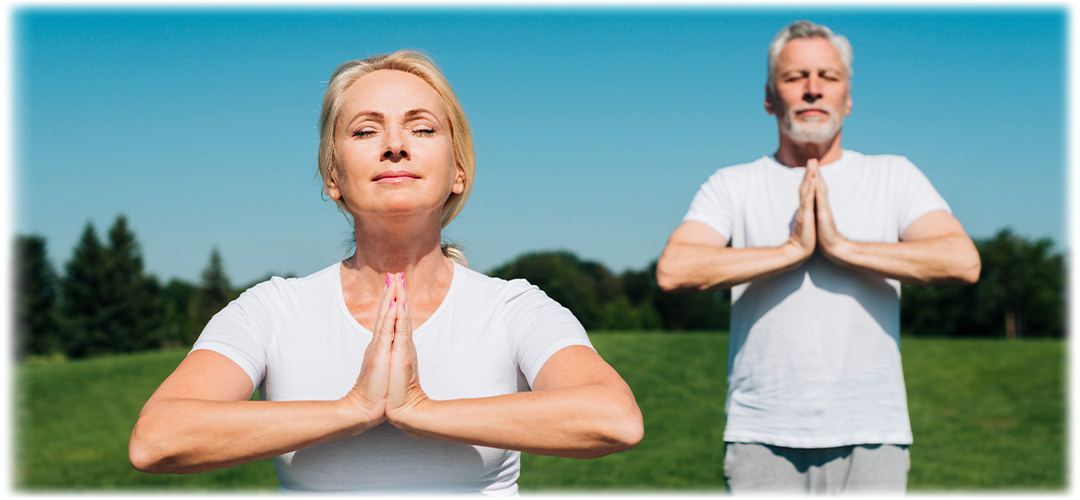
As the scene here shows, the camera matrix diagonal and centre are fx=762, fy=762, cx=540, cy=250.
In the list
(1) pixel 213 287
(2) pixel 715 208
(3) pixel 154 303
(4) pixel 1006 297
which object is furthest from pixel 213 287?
(2) pixel 715 208

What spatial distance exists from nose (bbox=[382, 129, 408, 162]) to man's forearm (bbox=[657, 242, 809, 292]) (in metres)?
1.45

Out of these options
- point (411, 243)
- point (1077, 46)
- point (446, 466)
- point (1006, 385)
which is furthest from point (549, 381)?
point (1006, 385)

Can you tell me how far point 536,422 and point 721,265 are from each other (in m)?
1.54

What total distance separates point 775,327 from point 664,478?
11.0 m

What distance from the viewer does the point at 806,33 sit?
10.9 feet

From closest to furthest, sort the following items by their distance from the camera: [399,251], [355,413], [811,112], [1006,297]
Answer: [355,413], [399,251], [811,112], [1006,297]

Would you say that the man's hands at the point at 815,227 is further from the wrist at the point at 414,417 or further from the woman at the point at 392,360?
the wrist at the point at 414,417

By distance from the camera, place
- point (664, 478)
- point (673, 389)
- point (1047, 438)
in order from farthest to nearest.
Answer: point (673, 389), point (1047, 438), point (664, 478)

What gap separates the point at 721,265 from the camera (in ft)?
10.4

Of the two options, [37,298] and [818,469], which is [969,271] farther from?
[37,298]

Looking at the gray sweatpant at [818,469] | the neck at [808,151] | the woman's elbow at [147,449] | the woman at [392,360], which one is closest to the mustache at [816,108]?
the neck at [808,151]

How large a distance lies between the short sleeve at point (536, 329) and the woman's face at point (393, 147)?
0.38 m

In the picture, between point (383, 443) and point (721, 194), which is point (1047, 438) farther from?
point (383, 443)

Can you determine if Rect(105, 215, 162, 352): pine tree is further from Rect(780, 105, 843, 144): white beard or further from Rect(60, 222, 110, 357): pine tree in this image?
Rect(780, 105, 843, 144): white beard
